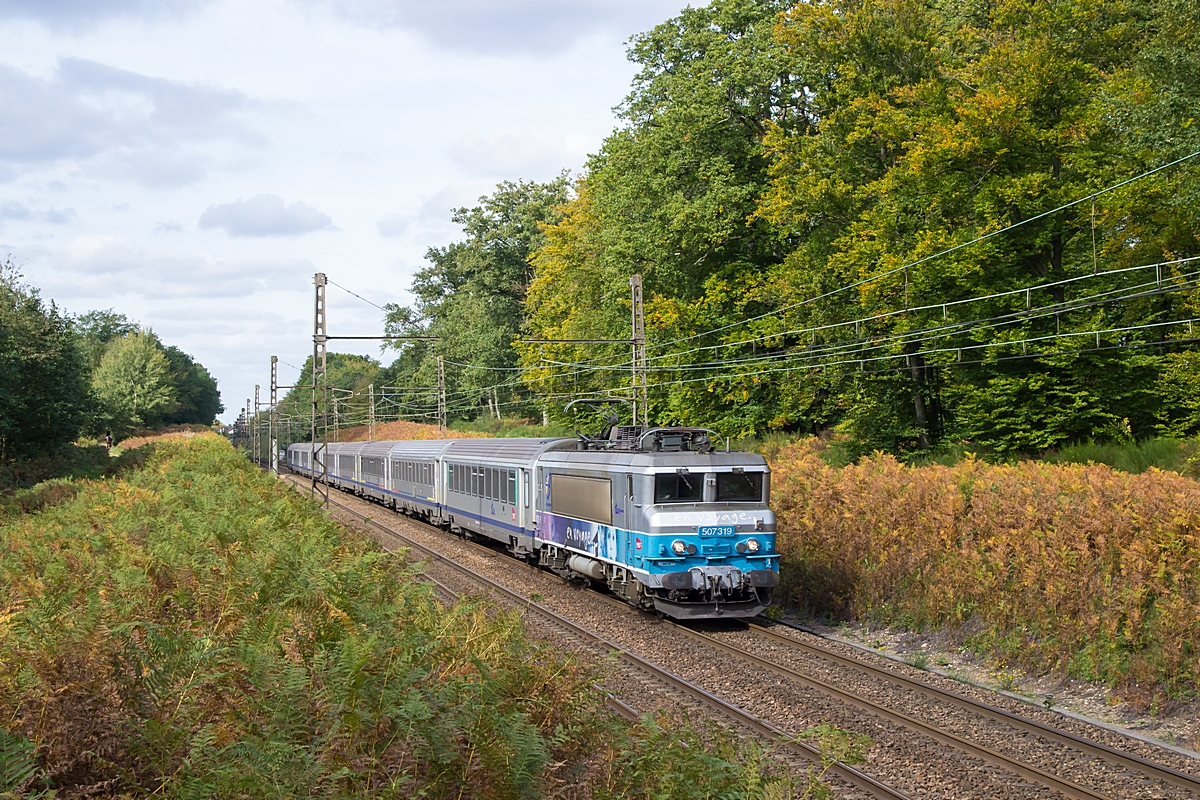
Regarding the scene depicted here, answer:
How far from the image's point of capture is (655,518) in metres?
15.8

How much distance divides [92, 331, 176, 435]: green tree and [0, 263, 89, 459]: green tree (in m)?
45.1

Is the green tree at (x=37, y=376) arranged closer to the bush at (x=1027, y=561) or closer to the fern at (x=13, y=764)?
the bush at (x=1027, y=561)

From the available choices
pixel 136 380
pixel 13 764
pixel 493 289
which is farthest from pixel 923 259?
pixel 136 380

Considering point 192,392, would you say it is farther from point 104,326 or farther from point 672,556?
point 672,556

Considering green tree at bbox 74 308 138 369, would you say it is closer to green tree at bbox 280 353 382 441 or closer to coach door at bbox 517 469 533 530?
green tree at bbox 280 353 382 441

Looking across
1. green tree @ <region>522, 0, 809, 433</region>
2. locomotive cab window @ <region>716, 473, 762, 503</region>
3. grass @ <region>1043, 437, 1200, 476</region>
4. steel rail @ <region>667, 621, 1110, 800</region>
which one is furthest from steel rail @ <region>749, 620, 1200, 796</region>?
green tree @ <region>522, 0, 809, 433</region>

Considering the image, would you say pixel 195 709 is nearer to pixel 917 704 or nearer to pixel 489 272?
pixel 917 704

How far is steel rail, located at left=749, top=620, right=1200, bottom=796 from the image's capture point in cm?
915

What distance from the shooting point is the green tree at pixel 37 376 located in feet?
128

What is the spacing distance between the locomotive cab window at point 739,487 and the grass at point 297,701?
20.3 feet

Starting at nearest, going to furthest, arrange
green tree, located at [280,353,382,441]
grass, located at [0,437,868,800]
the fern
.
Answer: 1. the fern
2. grass, located at [0,437,868,800]
3. green tree, located at [280,353,382,441]

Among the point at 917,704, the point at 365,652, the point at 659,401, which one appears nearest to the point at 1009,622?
the point at 917,704

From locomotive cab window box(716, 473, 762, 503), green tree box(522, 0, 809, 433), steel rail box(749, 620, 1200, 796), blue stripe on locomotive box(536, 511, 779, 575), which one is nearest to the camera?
steel rail box(749, 620, 1200, 796)

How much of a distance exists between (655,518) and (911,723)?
5958 millimetres
